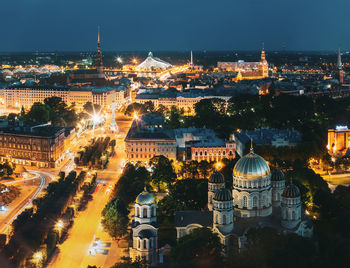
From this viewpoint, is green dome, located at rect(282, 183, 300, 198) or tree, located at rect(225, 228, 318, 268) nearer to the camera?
tree, located at rect(225, 228, 318, 268)

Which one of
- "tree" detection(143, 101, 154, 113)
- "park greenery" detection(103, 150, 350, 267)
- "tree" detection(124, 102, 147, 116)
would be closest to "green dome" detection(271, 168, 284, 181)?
"park greenery" detection(103, 150, 350, 267)

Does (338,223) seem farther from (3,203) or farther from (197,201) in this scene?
(3,203)

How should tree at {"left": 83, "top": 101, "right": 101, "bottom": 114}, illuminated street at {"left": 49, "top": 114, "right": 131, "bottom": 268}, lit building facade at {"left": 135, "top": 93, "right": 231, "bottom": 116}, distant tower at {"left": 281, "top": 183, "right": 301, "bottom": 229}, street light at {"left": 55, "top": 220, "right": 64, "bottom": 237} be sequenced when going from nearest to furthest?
distant tower at {"left": 281, "top": 183, "right": 301, "bottom": 229} < illuminated street at {"left": 49, "top": 114, "right": 131, "bottom": 268} < street light at {"left": 55, "top": 220, "right": 64, "bottom": 237} < tree at {"left": 83, "top": 101, "right": 101, "bottom": 114} < lit building facade at {"left": 135, "top": 93, "right": 231, "bottom": 116}

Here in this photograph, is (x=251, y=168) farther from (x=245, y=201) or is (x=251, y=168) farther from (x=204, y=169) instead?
(x=204, y=169)

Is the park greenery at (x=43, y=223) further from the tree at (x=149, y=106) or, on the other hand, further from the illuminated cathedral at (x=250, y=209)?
the tree at (x=149, y=106)

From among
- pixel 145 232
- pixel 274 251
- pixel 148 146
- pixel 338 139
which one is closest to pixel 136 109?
pixel 148 146

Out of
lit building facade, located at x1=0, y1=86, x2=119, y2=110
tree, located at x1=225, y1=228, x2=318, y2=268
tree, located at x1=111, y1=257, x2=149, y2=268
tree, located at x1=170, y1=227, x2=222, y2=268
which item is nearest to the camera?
tree, located at x1=225, y1=228, x2=318, y2=268

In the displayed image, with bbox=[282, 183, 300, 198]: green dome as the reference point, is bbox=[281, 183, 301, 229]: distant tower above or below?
below

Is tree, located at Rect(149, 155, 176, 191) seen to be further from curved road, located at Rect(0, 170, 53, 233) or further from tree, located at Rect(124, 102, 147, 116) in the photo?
tree, located at Rect(124, 102, 147, 116)
